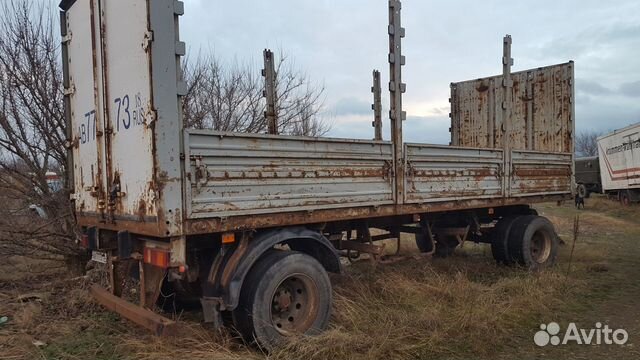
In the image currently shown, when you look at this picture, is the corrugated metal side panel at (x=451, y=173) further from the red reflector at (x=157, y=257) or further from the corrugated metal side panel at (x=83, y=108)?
the corrugated metal side panel at (x=83, y=108)

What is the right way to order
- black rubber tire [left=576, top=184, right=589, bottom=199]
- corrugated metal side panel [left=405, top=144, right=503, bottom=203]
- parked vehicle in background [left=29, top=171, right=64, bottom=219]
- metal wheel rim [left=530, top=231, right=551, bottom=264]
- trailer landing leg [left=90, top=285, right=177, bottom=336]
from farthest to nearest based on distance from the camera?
1. black rubber tire [left=576, top=184, right=589, bottom=199]
2. metal wheel rim [left=530, top=231, right=551, bottom=264]
3. parked vehicle in background [left=29, top=171, right=64, bottom=219]
4. corrugated metal side panel [left=405, top=144, right=503, bottom=203]
5. trailer landing leg [left=90, top=285, right=177, bottom=336]

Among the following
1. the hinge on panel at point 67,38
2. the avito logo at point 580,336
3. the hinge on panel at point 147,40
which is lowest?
the avito logo at point 580,336

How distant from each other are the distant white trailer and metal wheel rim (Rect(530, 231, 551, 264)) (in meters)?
12.1

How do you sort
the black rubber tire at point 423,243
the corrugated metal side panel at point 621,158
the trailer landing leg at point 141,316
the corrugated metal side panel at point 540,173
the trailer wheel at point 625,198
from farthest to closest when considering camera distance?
the trailer wheel at point 625,198 < the corrugated metal side panel at point 621,158 < the black rubber tire at point 423,243 < the corrugated metal side panel at point 540,173 < the trailer landing leg at point 141,316

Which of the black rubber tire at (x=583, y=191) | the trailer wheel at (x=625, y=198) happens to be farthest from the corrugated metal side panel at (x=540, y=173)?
the black rubber tire at (x=583, y=191)

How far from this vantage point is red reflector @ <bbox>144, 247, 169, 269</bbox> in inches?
151

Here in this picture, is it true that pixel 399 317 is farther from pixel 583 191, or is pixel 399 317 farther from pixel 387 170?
pixel 583 191

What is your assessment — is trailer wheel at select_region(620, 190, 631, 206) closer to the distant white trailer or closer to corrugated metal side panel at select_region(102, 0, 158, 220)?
the distant white trailer

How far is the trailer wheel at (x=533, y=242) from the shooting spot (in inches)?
303

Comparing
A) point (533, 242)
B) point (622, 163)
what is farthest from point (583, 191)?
point (533, 242)

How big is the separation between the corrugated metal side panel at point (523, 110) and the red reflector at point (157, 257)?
6.26m

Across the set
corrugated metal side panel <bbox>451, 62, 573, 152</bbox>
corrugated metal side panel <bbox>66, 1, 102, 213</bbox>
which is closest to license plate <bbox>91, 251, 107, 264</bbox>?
corrugated metal side panel <bbox>66, 1, 102, 213</bbox>

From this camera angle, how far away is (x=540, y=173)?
7.82 m

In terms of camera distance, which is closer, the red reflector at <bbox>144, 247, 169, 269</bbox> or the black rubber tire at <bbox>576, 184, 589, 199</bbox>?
the red reflector at <bbox>144, 247, 169, 269</bbox>
